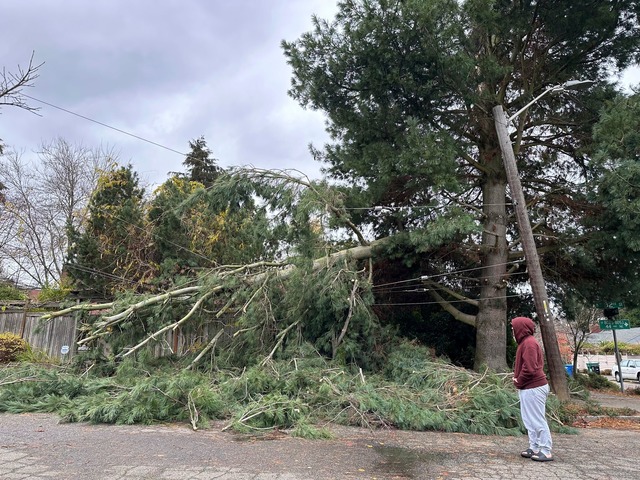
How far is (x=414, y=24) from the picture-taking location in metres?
9.27

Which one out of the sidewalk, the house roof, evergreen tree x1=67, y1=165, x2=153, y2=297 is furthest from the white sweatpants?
the house roof

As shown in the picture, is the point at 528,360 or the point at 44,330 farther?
the point at 44,330

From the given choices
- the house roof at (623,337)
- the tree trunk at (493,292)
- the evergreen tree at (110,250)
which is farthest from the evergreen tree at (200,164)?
the house roof at (623,337)

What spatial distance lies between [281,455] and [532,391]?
285 cm

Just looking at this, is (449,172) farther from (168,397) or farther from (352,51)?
(168,397)

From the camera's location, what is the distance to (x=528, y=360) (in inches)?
203

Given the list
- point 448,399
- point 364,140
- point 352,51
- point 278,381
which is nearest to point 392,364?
point 448,399

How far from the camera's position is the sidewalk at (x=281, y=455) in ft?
13.8

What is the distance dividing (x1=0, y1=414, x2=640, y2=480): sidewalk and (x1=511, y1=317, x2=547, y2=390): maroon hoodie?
823mm

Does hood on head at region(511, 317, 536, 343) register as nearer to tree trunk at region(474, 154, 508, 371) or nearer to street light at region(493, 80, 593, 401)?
street light at region(493, 80, 593, 401)

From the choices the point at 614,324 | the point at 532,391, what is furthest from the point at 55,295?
the point at 614,324

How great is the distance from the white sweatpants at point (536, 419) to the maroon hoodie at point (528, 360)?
0.26 feet

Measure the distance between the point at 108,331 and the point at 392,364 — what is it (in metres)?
5.72

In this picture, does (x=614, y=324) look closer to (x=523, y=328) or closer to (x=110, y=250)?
(x=523, y=328)
